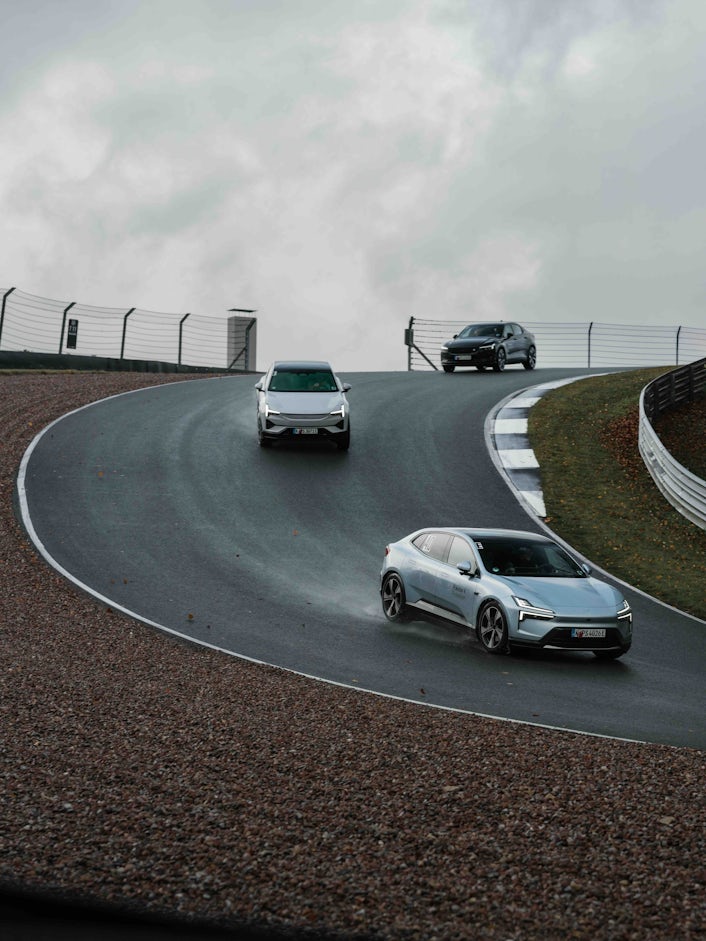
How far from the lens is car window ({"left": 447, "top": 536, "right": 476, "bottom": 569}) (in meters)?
13.9

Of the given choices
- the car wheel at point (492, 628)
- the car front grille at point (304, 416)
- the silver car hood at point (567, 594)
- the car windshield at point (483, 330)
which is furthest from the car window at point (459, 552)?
the car windshield at point (483, 330)

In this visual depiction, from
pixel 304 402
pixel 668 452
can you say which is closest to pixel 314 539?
pixel 304 402

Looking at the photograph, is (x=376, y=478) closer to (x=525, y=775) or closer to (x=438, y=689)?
(x=438, y=689)

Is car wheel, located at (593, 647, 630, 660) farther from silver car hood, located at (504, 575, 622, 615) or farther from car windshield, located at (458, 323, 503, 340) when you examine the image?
car windshield, located at (458, 323, 503, 340)

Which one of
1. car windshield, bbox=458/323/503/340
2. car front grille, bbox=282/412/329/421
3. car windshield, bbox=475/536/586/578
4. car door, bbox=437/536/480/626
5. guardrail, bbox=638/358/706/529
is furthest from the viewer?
car windshield, bbox=458/323/503/340

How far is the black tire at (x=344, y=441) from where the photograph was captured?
25.9 metres

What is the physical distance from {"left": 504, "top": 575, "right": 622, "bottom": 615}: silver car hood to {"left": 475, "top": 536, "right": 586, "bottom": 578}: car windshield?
0.24m

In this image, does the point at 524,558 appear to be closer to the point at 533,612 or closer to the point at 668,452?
the point at 533,612

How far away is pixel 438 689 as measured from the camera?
432 inches

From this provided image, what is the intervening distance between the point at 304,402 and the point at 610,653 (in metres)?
14.1

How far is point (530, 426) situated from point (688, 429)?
451 centimetres

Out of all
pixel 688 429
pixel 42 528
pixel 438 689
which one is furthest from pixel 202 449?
pixel 438 689

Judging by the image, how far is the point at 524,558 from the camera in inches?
548

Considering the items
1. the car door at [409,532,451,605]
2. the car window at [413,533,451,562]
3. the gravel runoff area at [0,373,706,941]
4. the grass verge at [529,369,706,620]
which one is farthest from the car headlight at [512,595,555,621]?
the grass verge at [529,369,706,620]
